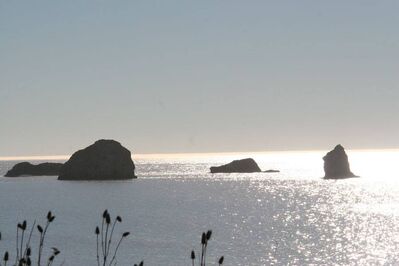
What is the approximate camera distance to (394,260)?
70.9m

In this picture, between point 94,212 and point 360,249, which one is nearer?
point 360,249

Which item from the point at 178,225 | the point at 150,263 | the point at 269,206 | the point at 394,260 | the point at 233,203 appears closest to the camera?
the point at 150,263

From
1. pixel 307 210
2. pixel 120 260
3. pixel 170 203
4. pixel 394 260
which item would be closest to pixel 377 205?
pixel 307 210

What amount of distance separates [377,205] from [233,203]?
114 ft

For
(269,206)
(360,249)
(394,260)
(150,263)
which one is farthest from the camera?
(269,206)

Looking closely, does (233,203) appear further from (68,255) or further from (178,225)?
(68,255)

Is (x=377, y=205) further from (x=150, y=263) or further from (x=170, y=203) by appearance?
(x=150, y=263)

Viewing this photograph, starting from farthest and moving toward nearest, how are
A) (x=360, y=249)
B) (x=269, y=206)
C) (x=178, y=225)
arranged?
(x=269, y=206)
(x=178, y=225)
(x=360, y=249)

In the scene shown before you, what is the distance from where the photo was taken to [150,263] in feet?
218

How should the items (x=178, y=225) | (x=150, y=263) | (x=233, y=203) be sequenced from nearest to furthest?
1. (x=150, y=263)
2. (x=178, y=225)
3. (x=233, y=203)

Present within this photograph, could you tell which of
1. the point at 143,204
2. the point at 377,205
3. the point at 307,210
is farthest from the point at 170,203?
the point at 377,205

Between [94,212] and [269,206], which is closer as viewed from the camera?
[94,212]

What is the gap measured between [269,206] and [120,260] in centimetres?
9794

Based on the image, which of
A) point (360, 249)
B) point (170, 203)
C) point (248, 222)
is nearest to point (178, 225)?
point (248, 222)
